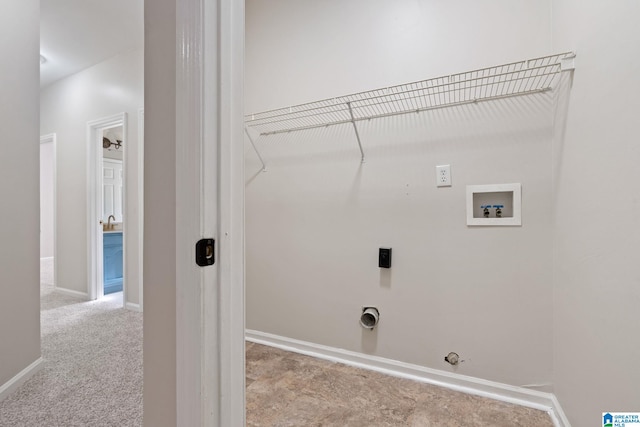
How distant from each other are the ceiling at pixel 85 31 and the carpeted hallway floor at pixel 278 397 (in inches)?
109

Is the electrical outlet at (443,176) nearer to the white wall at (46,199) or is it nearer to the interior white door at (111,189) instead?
the interior white door at (111,189)

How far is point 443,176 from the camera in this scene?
169 cm

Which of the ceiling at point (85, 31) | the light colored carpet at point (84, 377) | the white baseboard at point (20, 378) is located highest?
the ceiling at point (85, 31)

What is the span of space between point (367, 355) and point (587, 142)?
1.59m

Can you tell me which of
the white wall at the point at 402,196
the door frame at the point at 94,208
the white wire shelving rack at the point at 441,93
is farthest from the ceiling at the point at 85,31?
the white wire shelving rack at the point at 441,93

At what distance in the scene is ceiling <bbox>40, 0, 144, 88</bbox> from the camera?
2459 mm

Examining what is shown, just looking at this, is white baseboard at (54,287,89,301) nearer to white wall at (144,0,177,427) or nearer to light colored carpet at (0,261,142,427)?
light colored carpet at (0,261,142,427)

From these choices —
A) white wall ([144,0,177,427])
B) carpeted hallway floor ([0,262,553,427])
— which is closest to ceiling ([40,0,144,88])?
white wall ([144,0,177,427])

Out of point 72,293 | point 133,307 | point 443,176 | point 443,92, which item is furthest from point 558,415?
point 72,293

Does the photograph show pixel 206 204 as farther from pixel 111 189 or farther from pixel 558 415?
pixel 111 189

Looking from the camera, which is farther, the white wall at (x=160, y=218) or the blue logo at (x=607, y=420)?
the blue logo at (x=607, y=420)

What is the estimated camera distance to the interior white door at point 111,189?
4.11m

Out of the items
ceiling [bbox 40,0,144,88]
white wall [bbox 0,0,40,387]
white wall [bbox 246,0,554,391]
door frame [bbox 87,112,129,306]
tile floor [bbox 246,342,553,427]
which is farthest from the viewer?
door frame [bbox 87,112,129,306]

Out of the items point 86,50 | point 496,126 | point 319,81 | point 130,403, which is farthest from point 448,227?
point 86,50
